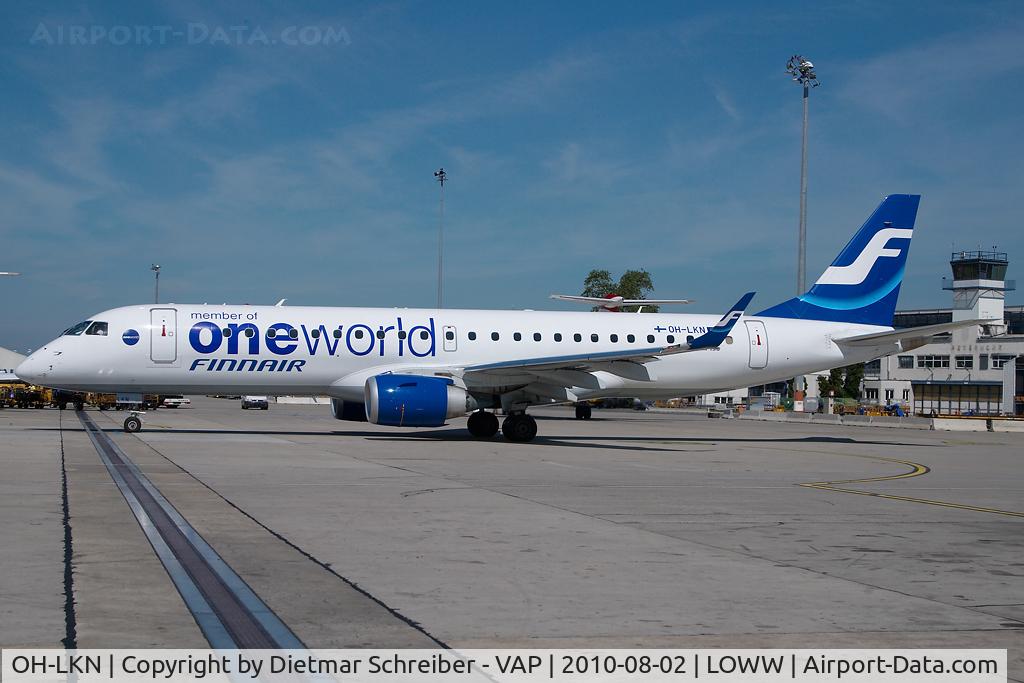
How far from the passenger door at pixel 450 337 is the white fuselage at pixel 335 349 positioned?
26 millimetres

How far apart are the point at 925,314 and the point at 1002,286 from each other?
12.2m

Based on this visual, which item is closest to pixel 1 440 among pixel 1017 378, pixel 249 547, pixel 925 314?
pixel 249 547

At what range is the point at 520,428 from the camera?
24656 millimetres

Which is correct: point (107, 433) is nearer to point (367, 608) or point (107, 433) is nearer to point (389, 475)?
point (389, 475)

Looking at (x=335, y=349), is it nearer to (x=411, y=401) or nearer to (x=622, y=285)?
(x=411, y=401)

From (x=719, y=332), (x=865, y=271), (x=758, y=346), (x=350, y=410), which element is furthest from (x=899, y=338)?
(x=350, y=410)

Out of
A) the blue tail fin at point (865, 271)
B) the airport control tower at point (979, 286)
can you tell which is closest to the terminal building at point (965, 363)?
the airport control tower at point (979, 286)

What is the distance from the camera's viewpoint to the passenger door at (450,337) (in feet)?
83.5

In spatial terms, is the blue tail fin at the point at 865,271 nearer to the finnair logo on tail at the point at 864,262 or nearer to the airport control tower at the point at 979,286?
the finnair logo on tail at the point at 864,262

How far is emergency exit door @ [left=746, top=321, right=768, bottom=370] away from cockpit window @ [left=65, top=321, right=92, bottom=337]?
17723 mm

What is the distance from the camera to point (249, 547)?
8.48m

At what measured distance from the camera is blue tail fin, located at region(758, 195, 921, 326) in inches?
1151

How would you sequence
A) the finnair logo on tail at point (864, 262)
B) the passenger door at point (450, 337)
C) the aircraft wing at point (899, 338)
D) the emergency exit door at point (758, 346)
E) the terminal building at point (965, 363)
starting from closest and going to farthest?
the passenger door at point (450, 337), the aircraft wing at point (899, 338), the emergency exit door at point (758, 346), the finnair logo on tail at point (864, 262), the terminal building at point (965, 363)

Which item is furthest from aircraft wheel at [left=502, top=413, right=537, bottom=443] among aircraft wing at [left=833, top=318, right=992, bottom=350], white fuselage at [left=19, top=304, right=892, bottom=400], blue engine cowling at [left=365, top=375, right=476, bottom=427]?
aircraft wing at [left=833, top=318, right=992, bottom=350]
